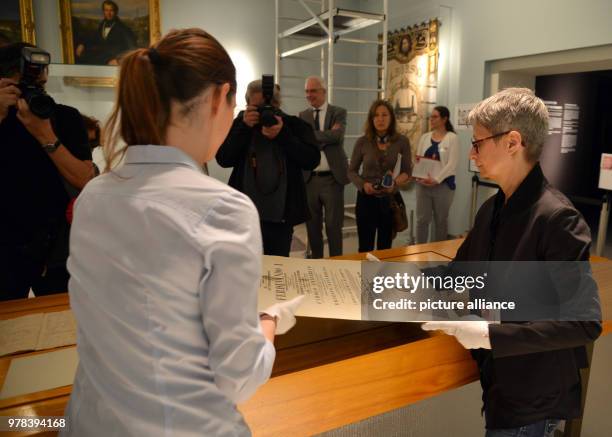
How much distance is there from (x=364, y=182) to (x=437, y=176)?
90 centimetres

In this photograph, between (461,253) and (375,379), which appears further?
(461,253)

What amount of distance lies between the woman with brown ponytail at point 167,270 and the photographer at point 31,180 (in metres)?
1.10

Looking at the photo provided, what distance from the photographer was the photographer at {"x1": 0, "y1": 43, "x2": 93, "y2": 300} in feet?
5.24

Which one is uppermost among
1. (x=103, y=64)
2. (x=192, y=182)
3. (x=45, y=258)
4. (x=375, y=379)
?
(x=103, y=64)

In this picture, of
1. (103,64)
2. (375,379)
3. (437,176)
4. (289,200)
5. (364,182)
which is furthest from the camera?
(103,64)

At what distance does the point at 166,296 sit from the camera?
0.63m

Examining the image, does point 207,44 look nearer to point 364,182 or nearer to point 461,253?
point 461,253

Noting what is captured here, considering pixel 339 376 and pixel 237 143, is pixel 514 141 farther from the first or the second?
pixel 237 143

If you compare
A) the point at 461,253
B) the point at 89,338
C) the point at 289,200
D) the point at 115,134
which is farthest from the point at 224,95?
the point at 289,200

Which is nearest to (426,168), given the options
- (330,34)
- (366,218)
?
(366,218)

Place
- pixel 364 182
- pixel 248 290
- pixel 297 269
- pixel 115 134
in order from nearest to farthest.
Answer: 1. pixel 248 290
2. pixel 115 134
3. pixel 297 269
4. pixel 364 182

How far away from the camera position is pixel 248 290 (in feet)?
2.09

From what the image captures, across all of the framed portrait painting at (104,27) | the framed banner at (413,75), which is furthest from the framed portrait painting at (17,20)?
the framed banner at (413,75)

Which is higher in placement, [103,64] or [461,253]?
[103,64]
